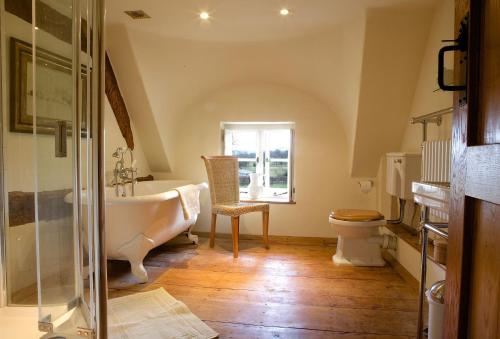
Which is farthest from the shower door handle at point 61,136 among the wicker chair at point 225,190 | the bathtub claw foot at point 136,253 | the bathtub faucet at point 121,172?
the wicker chair at point 225,190

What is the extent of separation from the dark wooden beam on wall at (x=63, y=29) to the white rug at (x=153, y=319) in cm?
154

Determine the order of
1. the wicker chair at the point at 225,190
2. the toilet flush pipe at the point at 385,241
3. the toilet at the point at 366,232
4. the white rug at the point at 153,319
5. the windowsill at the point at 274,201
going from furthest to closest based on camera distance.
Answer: the windowsill at the point at 274,201 → the wicker chair at the point at 225,190 → the toilet flush pipe at the point at 385,241 → the toilet at the point at 366,232 → the white rug at the point at 153,319

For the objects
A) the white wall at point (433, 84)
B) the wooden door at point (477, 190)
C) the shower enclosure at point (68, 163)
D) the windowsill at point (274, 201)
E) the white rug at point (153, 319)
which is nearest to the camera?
the wooden door at point (477, 190)

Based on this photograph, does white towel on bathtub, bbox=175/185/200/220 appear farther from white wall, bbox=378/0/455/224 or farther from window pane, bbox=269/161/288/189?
white wall, bbox=378/0/455/224

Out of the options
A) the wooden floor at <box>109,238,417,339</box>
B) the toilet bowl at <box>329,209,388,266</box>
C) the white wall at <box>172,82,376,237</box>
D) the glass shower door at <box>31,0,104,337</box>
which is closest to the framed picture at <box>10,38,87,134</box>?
the glass shower door at <box>31,0,104,337</box>

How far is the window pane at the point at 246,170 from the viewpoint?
4.17 metres

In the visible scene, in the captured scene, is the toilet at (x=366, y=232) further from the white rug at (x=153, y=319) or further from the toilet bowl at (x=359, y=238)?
the white rug at (x=153, y=319)

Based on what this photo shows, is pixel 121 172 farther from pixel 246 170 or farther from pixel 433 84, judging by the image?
pixel 433 84

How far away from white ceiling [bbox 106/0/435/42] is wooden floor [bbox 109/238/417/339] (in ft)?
6.99

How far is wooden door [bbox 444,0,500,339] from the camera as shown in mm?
760

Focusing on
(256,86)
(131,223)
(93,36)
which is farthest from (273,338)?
(256,86)

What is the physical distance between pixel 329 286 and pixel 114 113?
2.67 m

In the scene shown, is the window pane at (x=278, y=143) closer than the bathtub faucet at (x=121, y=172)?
No

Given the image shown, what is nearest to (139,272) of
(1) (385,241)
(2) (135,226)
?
(2) (135,226)
